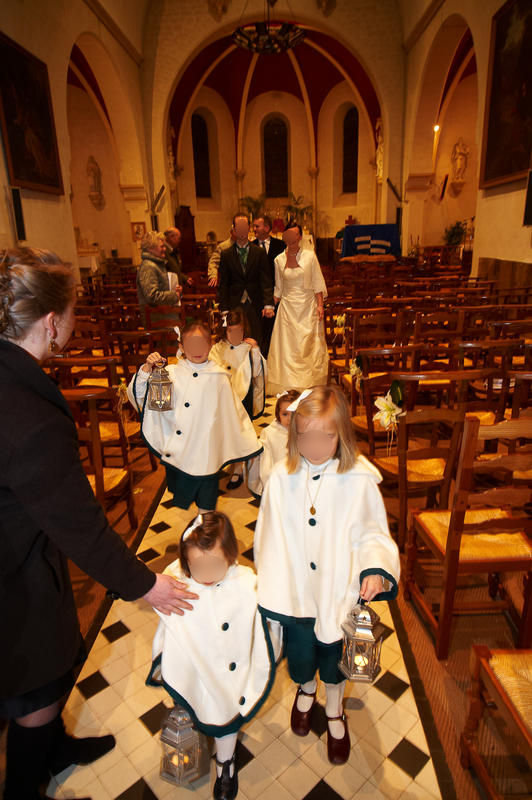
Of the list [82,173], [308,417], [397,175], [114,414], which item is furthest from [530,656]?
[82,173]

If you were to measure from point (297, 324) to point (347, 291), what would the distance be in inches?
126

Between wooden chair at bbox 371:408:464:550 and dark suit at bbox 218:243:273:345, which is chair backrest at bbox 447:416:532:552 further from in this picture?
dark suit at bbox 218:243:273:345

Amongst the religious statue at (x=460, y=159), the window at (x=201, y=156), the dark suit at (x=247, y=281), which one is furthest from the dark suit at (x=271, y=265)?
the window at (x=201, y=156)

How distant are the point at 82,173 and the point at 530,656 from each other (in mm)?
18584

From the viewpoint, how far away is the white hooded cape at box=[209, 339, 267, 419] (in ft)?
12.3

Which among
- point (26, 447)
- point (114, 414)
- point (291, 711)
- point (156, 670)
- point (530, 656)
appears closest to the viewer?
point (26, 447)

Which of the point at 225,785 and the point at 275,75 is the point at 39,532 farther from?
the point at 275,75

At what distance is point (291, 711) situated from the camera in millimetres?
2059

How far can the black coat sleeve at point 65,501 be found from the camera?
1.21 m

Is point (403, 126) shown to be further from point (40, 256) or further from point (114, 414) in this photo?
point (40, 256)

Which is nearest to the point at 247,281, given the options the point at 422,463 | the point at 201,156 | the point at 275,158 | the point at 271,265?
the point at 271,265

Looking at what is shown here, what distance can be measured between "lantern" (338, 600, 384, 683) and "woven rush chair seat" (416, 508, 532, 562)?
77 centimetres

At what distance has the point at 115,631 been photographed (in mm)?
2578

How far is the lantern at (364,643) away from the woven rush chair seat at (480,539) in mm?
770
